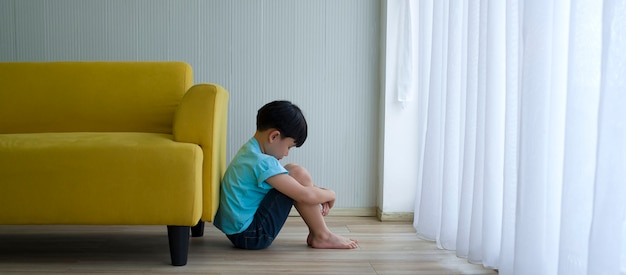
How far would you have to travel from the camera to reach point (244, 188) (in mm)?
2031

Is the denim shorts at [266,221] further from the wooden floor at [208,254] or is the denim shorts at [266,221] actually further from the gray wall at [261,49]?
the gray wall at [261,49]

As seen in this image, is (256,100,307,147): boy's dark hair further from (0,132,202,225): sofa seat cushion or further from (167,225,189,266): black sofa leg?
(167,225,189,266): black sofa leg

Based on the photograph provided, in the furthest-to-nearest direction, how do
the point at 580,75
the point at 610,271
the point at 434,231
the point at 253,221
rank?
1. the point at 434,231
2. the point at 253,221
3. the point at 580,75
4. the point at 610,271

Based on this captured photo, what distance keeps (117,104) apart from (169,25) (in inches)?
24.2

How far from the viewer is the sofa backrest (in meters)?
2.34

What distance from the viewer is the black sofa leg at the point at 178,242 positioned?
1.83 meters

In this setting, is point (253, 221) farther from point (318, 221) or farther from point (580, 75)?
point (580, 75)

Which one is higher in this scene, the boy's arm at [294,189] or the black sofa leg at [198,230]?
the boy's arm at [294,189]

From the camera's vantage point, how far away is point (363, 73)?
2.89 m

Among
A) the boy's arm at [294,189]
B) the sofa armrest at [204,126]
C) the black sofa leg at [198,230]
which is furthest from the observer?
the black sofa leg at [198,230]

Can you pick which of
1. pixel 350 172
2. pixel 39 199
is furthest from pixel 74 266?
pixel 350 172

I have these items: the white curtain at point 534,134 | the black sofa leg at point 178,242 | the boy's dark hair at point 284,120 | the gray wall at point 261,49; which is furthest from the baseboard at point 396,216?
the black sofa leg at point 178,242

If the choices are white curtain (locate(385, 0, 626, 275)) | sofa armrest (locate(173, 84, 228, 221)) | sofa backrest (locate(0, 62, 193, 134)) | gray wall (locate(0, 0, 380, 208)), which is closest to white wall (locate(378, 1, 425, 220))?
gray wall (locate(0, 0, 380, 208))

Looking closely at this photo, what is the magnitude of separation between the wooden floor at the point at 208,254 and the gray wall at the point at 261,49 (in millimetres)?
497
